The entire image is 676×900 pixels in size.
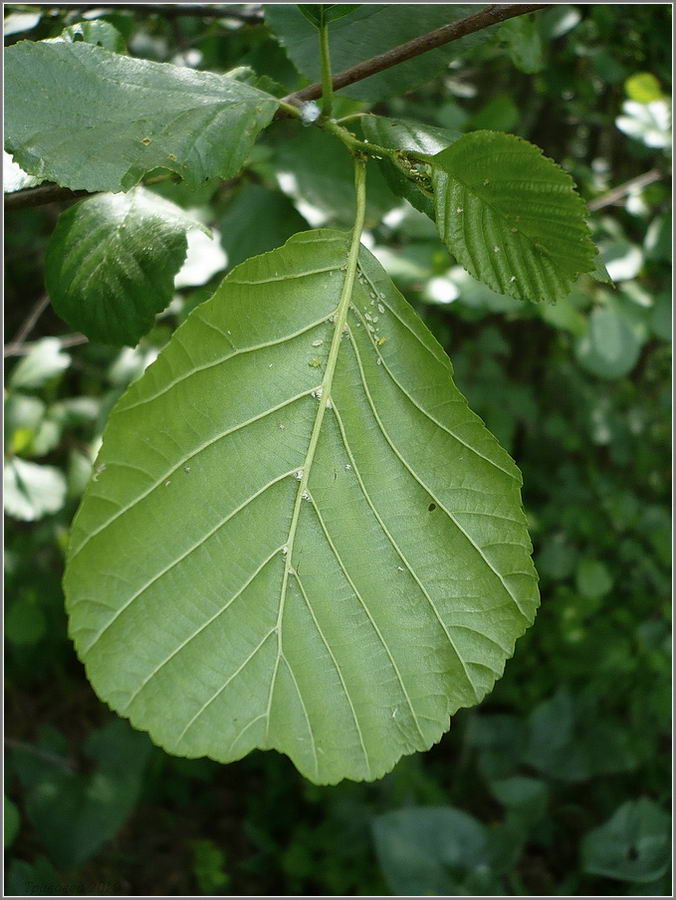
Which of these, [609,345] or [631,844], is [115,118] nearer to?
[609,345]

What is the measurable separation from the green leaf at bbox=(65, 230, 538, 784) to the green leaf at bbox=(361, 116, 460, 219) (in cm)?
7

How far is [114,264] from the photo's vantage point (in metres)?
0.82

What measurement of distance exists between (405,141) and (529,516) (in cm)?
173

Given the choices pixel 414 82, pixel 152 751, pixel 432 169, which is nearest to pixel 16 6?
pixel 414 82

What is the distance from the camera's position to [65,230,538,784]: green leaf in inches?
23.6

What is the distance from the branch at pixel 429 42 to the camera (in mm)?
676

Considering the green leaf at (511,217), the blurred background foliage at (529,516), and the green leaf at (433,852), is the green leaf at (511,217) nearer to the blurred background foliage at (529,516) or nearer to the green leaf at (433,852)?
the blurred background foliage at (529,516)

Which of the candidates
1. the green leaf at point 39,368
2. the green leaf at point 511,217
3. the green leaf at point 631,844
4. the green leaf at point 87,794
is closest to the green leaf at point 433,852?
the green leaf at point 631,844

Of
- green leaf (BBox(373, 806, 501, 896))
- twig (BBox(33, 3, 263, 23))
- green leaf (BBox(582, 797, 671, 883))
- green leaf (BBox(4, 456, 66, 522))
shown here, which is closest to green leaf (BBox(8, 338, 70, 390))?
green leaf (BBox(4, 456, 66, 522))

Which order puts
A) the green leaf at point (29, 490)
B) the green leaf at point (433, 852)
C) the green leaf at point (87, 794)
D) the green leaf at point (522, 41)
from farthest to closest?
the green leaf at point (433, 852) → the green leaf at point (87, 794) → the green leaf at point (29, 490) → the green leaf at point (522, 41)

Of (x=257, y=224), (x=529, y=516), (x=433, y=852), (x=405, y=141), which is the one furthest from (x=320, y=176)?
(x=433, y=852)

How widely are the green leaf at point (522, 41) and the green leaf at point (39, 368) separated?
964mm

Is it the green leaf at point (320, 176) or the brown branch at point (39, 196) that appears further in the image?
the green leaf at point (320, 176)

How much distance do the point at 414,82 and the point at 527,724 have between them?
1.94 m
